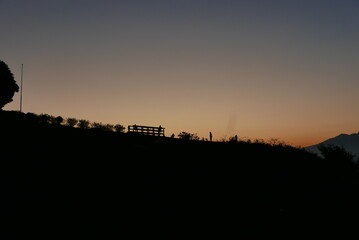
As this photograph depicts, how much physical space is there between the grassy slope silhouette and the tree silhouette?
1770cm

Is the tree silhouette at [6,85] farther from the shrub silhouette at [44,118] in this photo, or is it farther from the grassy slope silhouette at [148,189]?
the grassy slope silhouette at [148,189]

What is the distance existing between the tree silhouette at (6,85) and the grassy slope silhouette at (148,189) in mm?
17703

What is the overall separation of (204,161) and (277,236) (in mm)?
11385

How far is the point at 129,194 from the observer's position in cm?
1609

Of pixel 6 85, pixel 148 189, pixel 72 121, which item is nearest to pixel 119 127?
pixel 72 121

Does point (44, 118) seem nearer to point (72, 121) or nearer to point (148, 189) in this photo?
point (72, 121)

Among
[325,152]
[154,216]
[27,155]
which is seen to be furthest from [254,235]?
[325,152]

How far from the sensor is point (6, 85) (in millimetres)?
44562

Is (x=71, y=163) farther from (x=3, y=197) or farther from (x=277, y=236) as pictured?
(x=277, y=236)

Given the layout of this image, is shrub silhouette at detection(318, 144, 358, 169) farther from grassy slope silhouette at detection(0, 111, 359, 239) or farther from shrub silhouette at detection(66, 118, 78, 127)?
shrub silhouette at detection(66, 118, 78, 127)

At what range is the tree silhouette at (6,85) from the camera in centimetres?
4422

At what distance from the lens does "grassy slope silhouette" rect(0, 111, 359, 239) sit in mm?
13062

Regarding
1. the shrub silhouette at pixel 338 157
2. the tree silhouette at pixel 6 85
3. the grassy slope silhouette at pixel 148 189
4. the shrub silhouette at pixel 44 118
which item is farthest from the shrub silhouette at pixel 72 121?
the shrub silhouette at pixel 338 157

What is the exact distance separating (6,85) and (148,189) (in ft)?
124
